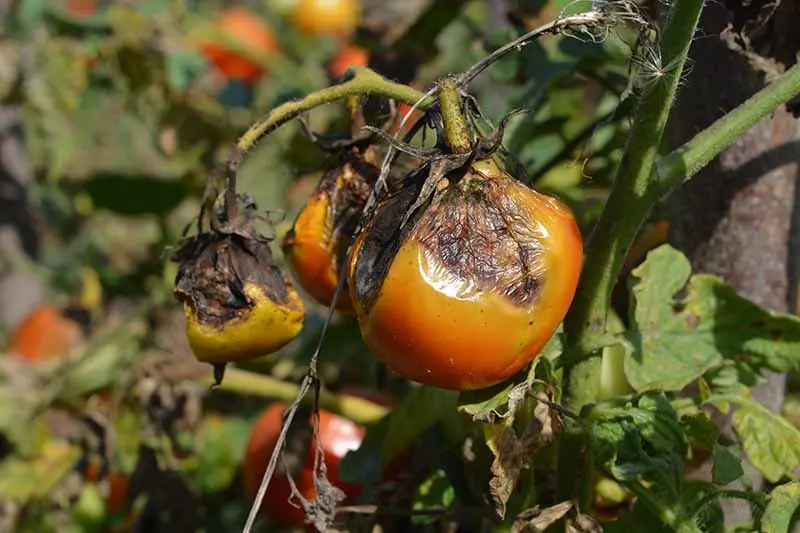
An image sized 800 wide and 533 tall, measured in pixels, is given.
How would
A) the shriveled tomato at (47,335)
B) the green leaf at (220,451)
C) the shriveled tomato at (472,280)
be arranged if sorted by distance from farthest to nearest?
the shriveled tomato at (47,335) → the green leaf at (220,451) → the shriveled tomato at (472,280)

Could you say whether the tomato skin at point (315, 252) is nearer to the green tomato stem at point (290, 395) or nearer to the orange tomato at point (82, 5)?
the green tomato stem at point (290, 395)

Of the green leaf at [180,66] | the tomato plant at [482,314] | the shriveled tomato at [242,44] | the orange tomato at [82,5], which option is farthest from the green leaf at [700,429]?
the orange tomato at [82,5]

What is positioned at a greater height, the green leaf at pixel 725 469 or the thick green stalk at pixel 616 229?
the thick green stalk at pixel 616 229

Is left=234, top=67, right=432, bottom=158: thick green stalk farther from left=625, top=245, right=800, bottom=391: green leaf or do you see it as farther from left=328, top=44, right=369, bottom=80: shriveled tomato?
left=328, top=44, right=369, bottom=80: shriveled tomato

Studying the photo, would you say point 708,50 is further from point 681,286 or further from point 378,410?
point 378,410

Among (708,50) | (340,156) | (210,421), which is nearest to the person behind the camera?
(340,156)

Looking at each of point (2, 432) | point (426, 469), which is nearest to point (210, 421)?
point (2, 432)
